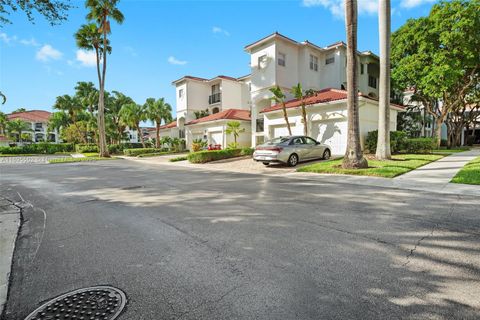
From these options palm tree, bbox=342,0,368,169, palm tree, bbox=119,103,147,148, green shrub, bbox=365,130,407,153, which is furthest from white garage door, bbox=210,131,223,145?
palm tree, bbox=342,0,368,169

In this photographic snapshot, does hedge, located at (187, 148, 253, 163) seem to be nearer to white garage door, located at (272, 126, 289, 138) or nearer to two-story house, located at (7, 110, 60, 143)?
white garage door, located at (272, 126, 289, 138)

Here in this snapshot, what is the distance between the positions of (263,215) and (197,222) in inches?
50.3

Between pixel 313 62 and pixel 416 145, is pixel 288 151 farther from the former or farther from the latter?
pixel 313 62

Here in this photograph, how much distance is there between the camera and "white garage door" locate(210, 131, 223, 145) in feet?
86.1

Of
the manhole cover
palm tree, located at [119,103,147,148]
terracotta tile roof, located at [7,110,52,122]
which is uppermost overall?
terracotta tile roof, located at [7,110,52,122]

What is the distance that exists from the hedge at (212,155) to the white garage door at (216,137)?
23.3 ft

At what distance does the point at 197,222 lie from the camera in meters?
4.48

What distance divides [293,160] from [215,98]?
2157 centimetres

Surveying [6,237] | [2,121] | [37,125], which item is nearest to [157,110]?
[6,237]

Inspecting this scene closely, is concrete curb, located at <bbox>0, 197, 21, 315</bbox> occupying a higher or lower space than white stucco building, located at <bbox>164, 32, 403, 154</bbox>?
lower

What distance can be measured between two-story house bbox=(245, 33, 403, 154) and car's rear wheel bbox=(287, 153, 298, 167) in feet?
18.3

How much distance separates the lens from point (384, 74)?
40.1 ft

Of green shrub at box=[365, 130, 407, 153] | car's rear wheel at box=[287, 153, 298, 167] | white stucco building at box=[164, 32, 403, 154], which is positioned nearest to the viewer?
car's rear wheel at box=[287, 153, 298, 167]

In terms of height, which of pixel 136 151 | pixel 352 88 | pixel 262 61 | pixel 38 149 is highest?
pixel 262 61
